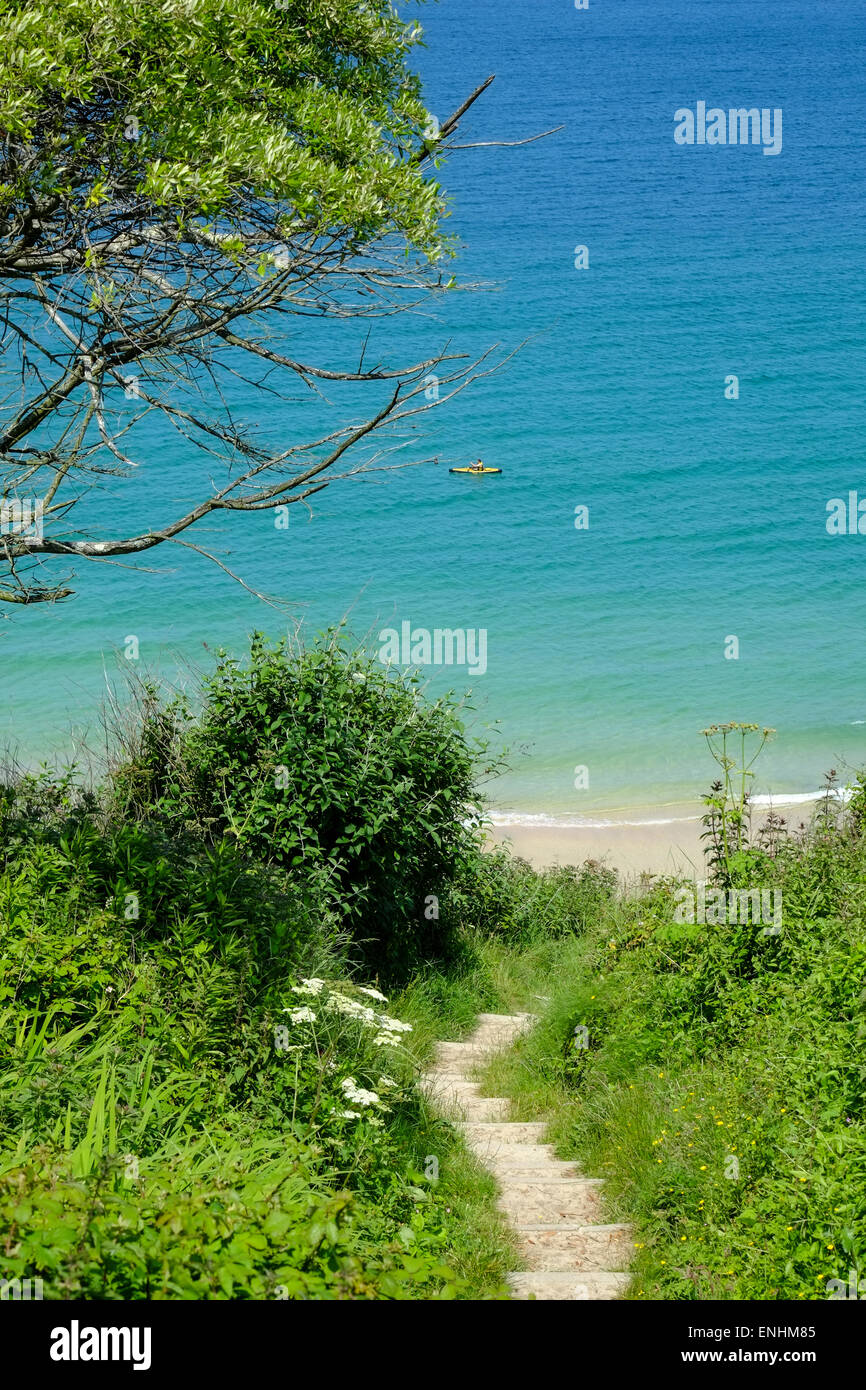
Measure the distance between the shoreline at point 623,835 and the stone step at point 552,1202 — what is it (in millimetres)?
8415

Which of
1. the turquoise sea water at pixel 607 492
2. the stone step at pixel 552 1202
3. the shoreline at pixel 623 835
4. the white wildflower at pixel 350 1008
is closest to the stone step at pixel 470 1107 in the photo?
the stone step at pixel 552 1202

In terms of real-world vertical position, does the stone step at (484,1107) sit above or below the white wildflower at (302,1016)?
below

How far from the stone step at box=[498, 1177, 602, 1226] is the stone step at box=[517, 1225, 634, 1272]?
0.10m

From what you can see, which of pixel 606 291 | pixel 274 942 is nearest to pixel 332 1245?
pixel 274 942

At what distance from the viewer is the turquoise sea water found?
20.5m

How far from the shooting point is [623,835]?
52.0 ft

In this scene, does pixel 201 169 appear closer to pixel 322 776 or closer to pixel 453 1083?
pixel 322 776

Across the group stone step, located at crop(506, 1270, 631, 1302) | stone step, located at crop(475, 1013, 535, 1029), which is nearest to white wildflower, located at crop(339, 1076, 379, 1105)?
stone step, located at crop(506, 1270, 631, 1302)

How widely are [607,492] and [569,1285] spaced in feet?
93.9

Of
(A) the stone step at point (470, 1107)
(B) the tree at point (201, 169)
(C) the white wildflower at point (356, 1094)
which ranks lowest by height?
(A) the stone step at point (470, 1107)

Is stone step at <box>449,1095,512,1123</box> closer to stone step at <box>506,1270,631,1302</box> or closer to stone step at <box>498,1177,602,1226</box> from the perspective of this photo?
stone step at <box>498,1177,602,1226</box>

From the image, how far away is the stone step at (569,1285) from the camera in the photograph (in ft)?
15.2

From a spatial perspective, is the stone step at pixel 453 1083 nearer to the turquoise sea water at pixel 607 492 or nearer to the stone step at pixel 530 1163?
the stone step at pixel 530 1163
